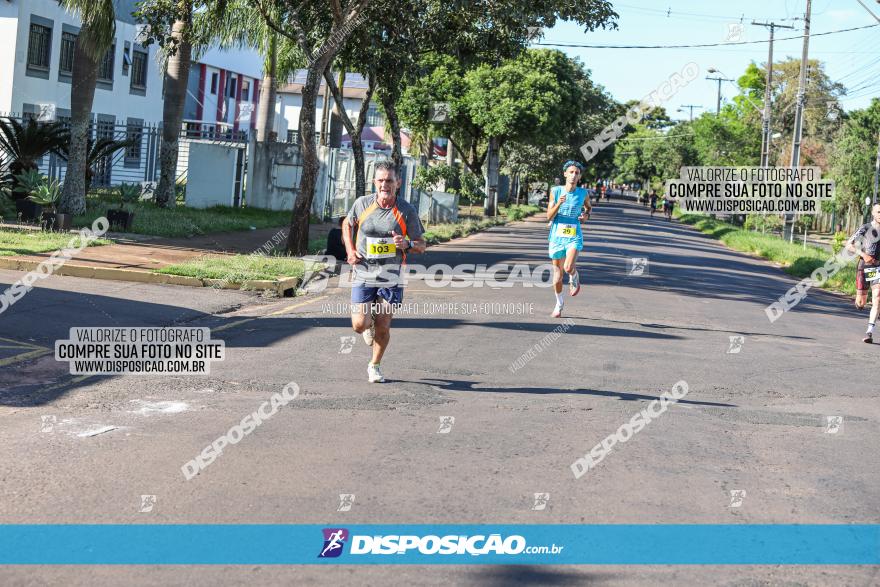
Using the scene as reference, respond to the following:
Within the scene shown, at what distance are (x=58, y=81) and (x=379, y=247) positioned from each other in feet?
98.9

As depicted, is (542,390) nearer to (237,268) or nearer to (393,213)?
(393,213)

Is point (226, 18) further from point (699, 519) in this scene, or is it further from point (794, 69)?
point (794, 69)

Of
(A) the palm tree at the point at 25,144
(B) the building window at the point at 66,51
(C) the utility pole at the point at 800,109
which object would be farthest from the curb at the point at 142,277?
(C) the utility pole at the point at 800,109

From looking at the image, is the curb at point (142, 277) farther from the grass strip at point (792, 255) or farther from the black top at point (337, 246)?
the grass strip at point (792, 255)

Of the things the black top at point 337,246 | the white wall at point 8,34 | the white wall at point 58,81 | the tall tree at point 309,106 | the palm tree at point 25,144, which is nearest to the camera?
the black top at point 337,246

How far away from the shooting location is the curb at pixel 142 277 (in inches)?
584

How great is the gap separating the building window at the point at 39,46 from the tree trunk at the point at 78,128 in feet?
44.4

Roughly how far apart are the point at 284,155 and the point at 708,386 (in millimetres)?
24632

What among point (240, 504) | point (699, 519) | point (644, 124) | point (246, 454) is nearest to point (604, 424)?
point (699, 519)

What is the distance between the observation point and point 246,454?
6676mm

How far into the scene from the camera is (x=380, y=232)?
8828 mm

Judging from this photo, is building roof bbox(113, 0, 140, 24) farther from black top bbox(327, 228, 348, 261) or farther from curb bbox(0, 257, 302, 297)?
black top bbox(327, 228, 348, 261)

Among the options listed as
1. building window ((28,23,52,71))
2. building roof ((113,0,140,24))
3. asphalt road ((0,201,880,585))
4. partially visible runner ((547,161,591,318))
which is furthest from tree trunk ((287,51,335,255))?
building roof ((113,0,140,24))

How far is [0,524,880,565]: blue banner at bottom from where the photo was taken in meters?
4.94
